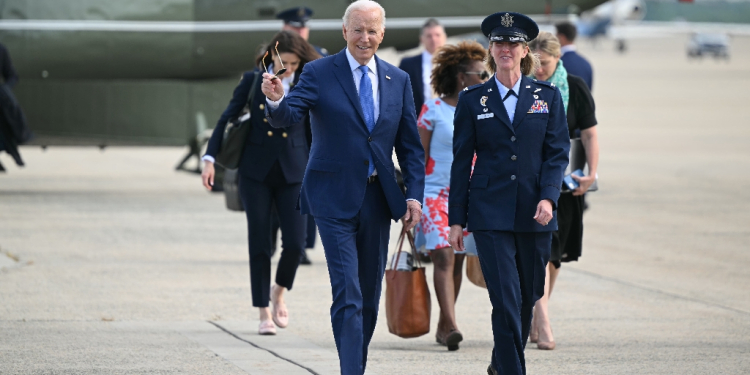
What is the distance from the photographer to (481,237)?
5.30 metres

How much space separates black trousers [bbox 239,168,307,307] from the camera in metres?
7.04

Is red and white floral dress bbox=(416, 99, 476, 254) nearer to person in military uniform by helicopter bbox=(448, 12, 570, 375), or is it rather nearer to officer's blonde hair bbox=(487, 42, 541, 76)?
officer's blonde hair bbox=(487, 42, 541, 76)

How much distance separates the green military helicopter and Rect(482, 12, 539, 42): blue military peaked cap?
28.7 ft

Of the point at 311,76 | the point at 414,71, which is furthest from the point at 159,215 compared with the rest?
the point at 311,76

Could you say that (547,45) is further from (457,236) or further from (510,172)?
(457,236)

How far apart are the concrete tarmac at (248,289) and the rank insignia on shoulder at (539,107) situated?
1.43m

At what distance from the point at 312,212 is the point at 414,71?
4.38m

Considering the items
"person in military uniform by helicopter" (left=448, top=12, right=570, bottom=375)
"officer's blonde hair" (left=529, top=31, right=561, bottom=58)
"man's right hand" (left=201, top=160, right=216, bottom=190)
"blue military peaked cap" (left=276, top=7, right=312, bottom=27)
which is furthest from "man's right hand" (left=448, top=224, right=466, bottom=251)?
"blue military peaked cap" (left=276, top=7, right=312, bottom=27)

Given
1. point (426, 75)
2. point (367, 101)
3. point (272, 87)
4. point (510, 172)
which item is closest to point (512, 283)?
point (510, 172)

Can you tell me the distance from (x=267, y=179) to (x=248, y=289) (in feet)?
5.45

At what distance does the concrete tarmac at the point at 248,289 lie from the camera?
6234mm

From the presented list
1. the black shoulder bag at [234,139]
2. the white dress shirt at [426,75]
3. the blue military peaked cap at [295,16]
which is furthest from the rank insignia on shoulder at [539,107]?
the blue military peaked cap at [295,16]

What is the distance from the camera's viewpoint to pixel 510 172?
5262mm

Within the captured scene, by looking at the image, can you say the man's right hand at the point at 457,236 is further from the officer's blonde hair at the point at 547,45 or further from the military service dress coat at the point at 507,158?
the officer's blonde hair at the point at 547,45
